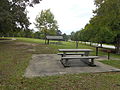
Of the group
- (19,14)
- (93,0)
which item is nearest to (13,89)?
(93,0)

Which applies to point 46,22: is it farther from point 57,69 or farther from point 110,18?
point 57,69

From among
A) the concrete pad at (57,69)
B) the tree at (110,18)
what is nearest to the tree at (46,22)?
the tree at (110,18)

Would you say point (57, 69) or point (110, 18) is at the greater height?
point (110, 18)

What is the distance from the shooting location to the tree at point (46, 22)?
1239 inches

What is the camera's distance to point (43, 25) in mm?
31812

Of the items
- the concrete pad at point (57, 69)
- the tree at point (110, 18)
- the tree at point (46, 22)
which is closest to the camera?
the concrete pad at point (57, 69)

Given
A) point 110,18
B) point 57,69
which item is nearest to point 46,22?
point 110,18

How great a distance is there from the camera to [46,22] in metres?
31.8

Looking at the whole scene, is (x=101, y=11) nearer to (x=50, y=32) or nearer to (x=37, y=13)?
(x=50, y=32)

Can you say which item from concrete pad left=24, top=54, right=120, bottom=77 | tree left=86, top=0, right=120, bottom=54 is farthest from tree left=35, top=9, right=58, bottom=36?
concrete pad left=24, top=54, right=120, bottom=77

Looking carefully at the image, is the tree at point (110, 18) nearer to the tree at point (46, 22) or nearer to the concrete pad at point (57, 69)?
the concrete pad at point (57, 69)

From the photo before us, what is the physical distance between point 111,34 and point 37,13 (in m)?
25.9

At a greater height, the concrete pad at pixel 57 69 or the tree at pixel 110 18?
the tree at pixel 110 18

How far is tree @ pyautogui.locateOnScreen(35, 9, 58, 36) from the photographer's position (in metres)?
31.5
